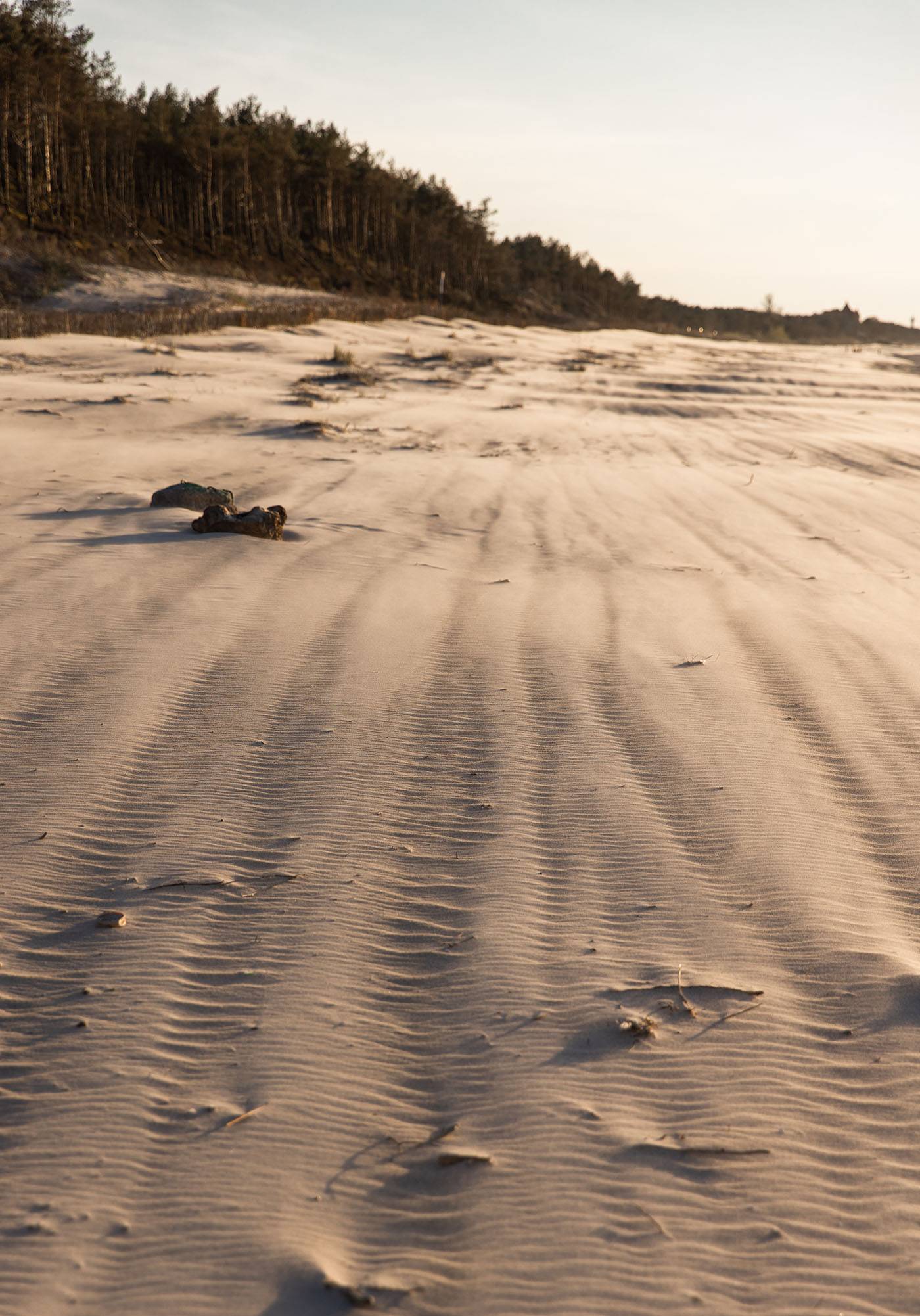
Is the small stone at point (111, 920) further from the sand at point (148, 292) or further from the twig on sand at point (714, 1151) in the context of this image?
the sand at point (148, 292)

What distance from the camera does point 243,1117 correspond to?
2.02 m

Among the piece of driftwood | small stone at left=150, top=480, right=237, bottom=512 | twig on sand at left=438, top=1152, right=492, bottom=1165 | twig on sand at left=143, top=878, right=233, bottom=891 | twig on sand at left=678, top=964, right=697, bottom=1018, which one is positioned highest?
small stone at left=150, top=480, right=237, bottom=512

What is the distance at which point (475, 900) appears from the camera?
9.26 ft

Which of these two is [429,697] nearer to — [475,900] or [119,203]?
[475,900]

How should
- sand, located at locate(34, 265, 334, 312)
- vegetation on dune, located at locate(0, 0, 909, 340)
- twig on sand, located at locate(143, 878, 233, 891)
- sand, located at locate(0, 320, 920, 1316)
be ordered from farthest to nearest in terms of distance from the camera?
vegetation on dune, located at locate(0, 0, 909, 340)
sand, located at locate(34, 265, 334, 312)
twig on sand, located at locate(143, 878, 233, 891)
sand, located at locate(0, 320, 920, 1316)

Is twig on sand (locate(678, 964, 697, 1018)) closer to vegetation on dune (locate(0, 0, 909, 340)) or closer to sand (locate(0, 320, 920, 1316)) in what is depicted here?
sand (locate(0, 320, 920, 1316))

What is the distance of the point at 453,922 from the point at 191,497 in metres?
4.72

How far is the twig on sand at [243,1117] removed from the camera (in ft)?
6.57

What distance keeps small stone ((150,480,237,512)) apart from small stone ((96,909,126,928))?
4426mm

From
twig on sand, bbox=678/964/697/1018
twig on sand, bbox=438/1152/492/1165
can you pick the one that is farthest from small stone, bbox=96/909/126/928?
twig on sand, bbox=678/964/697/1018

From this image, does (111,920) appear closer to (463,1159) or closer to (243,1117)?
(243,1117)

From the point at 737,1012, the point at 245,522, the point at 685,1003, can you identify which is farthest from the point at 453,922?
the point at 245,522

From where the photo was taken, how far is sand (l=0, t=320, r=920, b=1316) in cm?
178

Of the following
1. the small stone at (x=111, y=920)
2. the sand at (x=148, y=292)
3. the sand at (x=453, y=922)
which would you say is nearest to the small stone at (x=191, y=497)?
the sand at (x=453, y=922)
